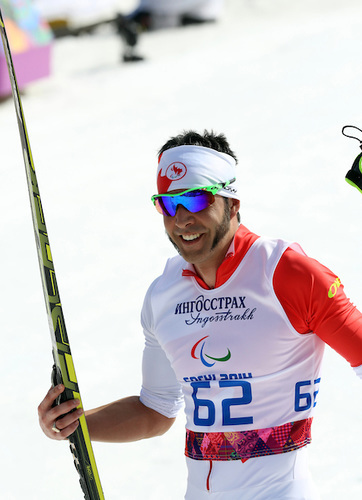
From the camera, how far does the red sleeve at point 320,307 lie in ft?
7.18

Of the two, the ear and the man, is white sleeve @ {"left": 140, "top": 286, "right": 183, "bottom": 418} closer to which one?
the man

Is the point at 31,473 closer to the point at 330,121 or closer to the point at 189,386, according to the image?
the point at 189,386

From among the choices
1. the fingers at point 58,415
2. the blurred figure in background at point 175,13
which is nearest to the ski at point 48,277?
the fingers at point 58,415

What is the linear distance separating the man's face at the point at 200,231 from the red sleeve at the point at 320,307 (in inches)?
8.3

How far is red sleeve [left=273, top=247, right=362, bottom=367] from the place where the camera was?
2.19 meters

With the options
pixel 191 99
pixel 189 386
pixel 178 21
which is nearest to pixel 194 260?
pixel 189 386

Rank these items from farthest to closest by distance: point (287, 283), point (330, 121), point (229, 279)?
point (330, 121)
point (229, 279)
point (287, 283)

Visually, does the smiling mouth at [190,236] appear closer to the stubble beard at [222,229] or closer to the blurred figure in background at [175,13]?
the stubble beard at [222,229]

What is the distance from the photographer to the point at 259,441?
234cm

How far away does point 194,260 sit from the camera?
233 centimetres

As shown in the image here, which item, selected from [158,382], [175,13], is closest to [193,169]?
[158,382]

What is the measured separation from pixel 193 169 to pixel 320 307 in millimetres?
536

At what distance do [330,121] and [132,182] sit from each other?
259 centimetres

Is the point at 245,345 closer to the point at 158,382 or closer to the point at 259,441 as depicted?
the point at 259,441
